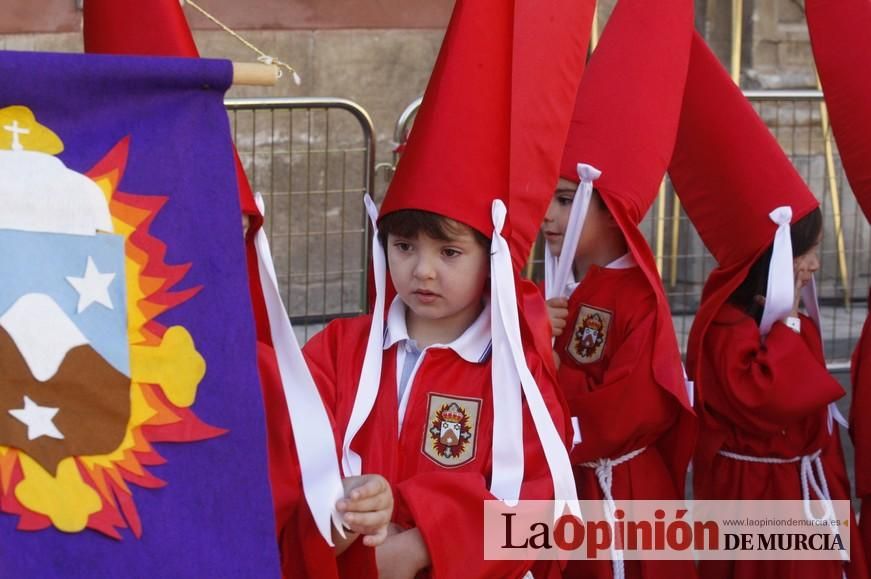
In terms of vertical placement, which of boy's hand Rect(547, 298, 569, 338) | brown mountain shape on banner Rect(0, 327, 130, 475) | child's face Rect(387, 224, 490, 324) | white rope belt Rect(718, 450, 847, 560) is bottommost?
white rope belt Rect(718, 450, 847, 560)

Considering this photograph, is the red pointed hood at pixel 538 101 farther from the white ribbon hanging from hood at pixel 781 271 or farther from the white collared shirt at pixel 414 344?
the white ribbon hanging from hood at pixel 781 271

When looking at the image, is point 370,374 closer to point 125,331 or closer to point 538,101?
point 538,101

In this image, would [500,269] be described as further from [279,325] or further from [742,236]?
[742,236]

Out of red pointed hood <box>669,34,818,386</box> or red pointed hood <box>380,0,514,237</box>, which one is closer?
red pointed hood <box>380,0,514,237</box>

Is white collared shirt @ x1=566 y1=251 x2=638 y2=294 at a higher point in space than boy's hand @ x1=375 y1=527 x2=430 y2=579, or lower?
higher

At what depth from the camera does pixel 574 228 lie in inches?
159

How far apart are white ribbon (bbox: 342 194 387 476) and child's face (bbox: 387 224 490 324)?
7cm

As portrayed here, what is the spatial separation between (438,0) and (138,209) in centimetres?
539

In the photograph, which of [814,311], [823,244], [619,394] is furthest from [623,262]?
[823,244]

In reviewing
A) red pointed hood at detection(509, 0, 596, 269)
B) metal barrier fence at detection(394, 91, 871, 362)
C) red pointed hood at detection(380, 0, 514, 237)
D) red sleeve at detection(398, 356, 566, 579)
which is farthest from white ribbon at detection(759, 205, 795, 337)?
metal barrier fence at detection(394, 91, 871, 362)

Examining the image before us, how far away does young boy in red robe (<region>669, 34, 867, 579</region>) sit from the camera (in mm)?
4188

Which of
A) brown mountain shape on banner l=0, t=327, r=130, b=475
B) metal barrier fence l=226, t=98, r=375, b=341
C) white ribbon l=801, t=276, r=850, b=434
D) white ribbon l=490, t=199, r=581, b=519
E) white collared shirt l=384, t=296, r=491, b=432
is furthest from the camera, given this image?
metal barrier fence l=226, t=98, r=375, b=341

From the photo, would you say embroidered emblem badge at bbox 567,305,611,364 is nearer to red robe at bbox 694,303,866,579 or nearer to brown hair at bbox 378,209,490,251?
red robe at bbox 694,303,866,579

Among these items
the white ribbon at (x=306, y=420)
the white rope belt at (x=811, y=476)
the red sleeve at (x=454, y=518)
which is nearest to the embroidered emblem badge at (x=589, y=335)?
the white rope belt at (x=811, y=476)
